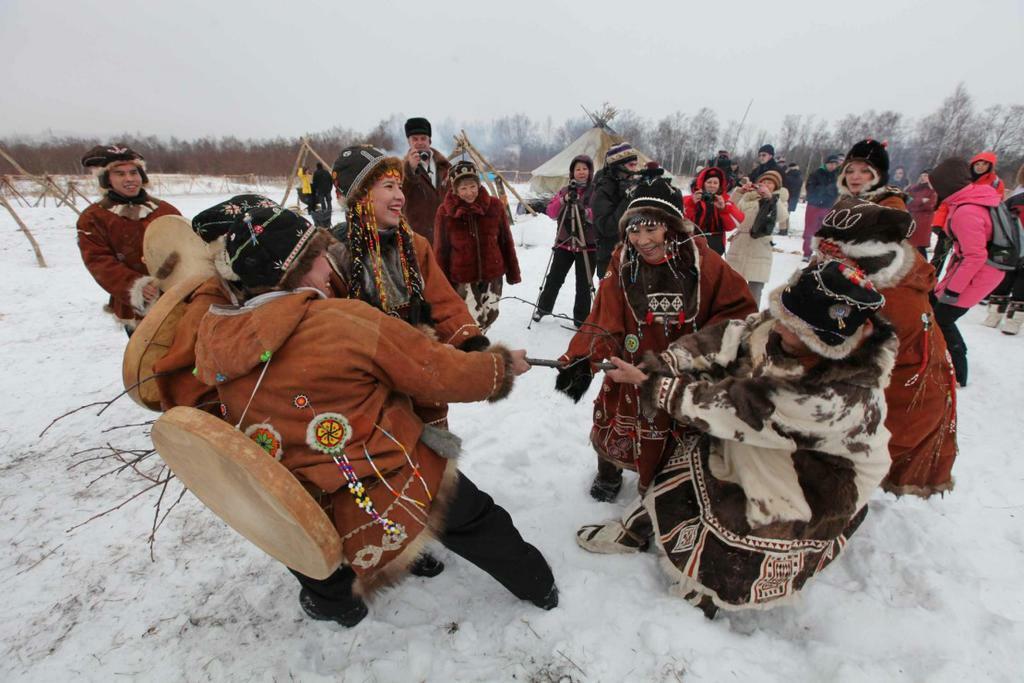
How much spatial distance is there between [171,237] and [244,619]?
2.18 meters

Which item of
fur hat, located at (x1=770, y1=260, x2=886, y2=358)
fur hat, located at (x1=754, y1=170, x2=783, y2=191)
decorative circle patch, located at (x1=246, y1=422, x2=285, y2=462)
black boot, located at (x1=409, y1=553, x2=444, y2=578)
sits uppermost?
fur hat, located at (x1=754, y1=170, x2=783, y2=191)

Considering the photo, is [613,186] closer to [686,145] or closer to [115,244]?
[115,244]

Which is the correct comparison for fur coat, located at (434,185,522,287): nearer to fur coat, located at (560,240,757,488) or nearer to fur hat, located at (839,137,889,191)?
fur coat, located at (560,240,757,488)

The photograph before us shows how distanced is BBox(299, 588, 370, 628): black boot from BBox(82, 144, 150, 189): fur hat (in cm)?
325

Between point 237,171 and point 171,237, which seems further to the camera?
point 237,171

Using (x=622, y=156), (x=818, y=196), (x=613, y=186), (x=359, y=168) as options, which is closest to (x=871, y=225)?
(x=359, y=168)

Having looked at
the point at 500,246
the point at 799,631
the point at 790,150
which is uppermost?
the point at 790,150

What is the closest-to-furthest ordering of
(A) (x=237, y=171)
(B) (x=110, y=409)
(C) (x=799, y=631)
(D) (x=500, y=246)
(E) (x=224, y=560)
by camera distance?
(C) (x=799, y=631) < (E) (x=224, y=560) < (B) (x=110, y=409) < (D) (x=500, y=246) < (A) (x=237, y=171)

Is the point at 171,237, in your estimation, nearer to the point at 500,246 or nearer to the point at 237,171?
the point at 500,246

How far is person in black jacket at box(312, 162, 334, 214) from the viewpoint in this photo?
12805 millimetres

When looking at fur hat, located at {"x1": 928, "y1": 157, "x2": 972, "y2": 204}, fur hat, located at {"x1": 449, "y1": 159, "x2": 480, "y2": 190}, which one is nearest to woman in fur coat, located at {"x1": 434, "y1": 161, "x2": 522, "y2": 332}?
fur hat, located at {"x1": 449, "y1": 159, "x2": 480, "y2": 190}

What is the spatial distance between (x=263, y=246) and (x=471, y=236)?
3.14 meters

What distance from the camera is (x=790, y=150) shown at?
5444cm

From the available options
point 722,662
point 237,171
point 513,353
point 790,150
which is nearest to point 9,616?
point 513,353
